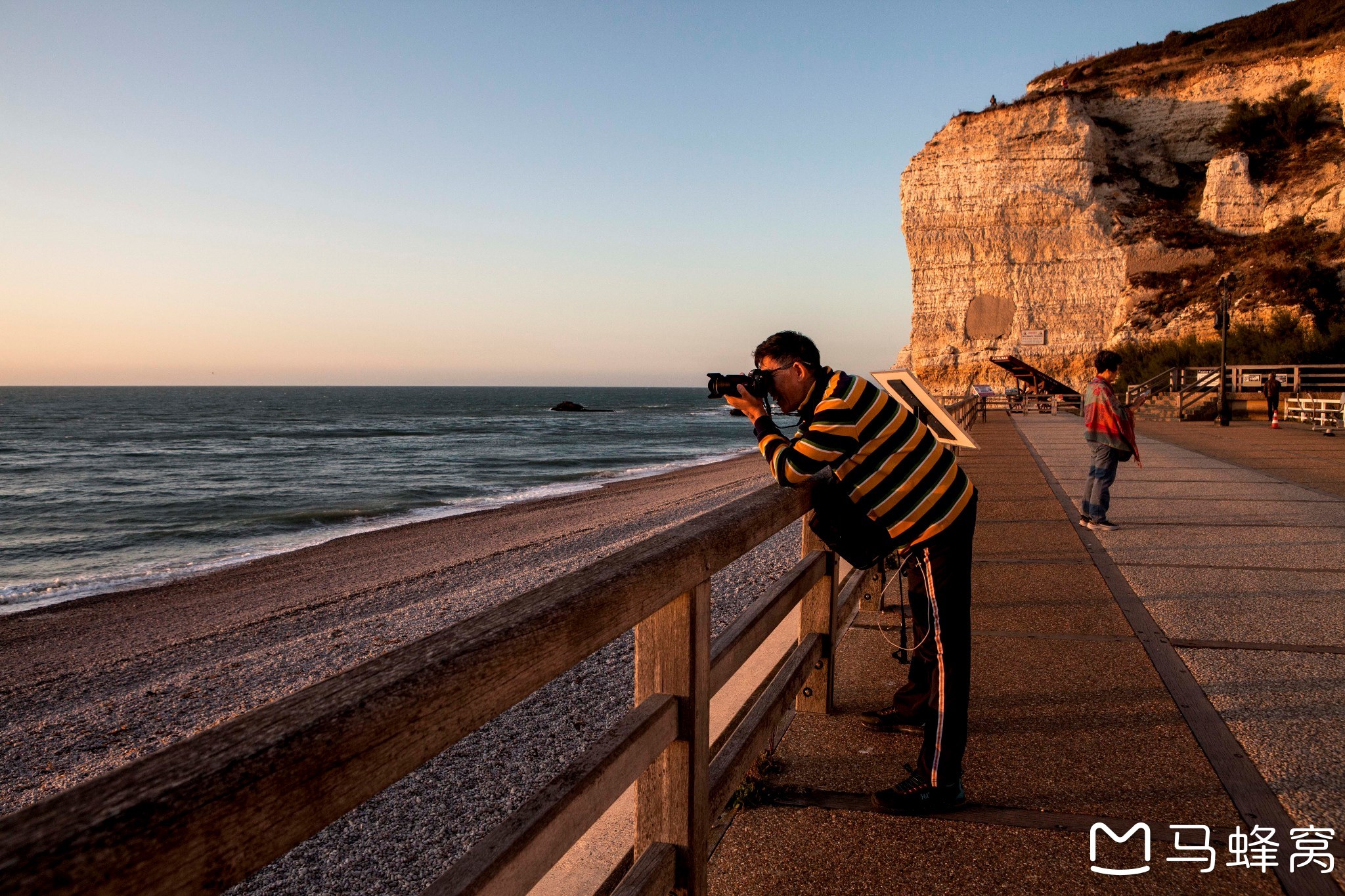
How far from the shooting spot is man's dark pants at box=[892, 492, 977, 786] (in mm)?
2977

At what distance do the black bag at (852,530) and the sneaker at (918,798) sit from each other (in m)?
0.78

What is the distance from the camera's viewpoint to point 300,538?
61.3 ft

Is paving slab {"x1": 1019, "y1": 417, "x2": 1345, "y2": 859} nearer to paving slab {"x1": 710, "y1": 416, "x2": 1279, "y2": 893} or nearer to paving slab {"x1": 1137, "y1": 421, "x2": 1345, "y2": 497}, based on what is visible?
paving slab {"x1": 1137, "y1": 421, "x2": 1345, "y2": 497}

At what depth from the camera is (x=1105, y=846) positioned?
9.11ft

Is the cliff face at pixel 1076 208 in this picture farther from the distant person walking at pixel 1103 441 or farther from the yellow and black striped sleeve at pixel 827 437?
the yellow and black striped sleeve at pixel 827 437

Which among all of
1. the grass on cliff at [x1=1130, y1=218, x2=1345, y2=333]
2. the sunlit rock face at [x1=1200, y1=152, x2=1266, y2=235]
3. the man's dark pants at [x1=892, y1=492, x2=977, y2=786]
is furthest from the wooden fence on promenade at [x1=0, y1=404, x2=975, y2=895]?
the sunlit rock face at [x1=1200, y1=152, x2=1266, y2=235]

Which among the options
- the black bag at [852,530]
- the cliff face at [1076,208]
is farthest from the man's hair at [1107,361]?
the cliff face at [1076,208]

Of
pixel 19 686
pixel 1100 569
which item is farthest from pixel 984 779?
pixel 19 686

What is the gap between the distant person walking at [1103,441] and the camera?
8000 millimetres

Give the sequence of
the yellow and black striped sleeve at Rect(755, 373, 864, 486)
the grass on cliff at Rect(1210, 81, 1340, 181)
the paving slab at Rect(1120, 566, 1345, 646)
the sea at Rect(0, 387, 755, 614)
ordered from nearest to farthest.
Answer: the yellow and black striped sleeve at Rect(755, 373, 864, 486), the paving slab at Rect(1120, 566, 1345, 646), the sea at Rect(0, 387, 755, 614), the grass on cliff at Rect(1210, 81, 1340, 181)

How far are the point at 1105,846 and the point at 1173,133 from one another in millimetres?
62711

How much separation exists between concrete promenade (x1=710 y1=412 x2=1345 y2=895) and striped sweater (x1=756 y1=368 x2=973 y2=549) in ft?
3.30

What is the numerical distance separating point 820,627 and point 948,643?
2.61 feet

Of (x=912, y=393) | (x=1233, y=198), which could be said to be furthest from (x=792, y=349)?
(x=1233, y=198)
